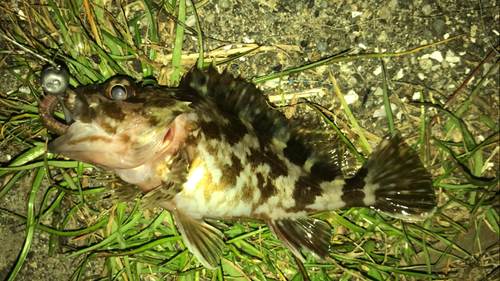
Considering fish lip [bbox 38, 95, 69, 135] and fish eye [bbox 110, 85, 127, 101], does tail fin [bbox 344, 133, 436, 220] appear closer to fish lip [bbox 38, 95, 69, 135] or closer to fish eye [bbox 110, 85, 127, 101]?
fish eye [bbox 110, 85, 127, 101]

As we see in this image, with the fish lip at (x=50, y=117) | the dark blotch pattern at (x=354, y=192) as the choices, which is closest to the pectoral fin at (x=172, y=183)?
the fish lip at (x=50, y=117)

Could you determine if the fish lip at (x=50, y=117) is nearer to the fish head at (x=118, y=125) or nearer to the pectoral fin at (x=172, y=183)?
the fish head at (x=118, y=125)

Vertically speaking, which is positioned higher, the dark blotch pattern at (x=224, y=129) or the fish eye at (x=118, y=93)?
the fish eye at (x=118, y=93)

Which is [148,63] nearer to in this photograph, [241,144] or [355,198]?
[241,144]

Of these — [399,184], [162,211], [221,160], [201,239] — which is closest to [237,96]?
[221,160]

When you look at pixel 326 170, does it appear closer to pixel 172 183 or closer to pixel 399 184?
pixel 399 184

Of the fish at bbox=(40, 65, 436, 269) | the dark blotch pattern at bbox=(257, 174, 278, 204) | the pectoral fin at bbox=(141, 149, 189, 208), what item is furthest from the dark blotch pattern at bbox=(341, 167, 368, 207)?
the pectoral fin at bbox=(141, 149, 189, 208)
